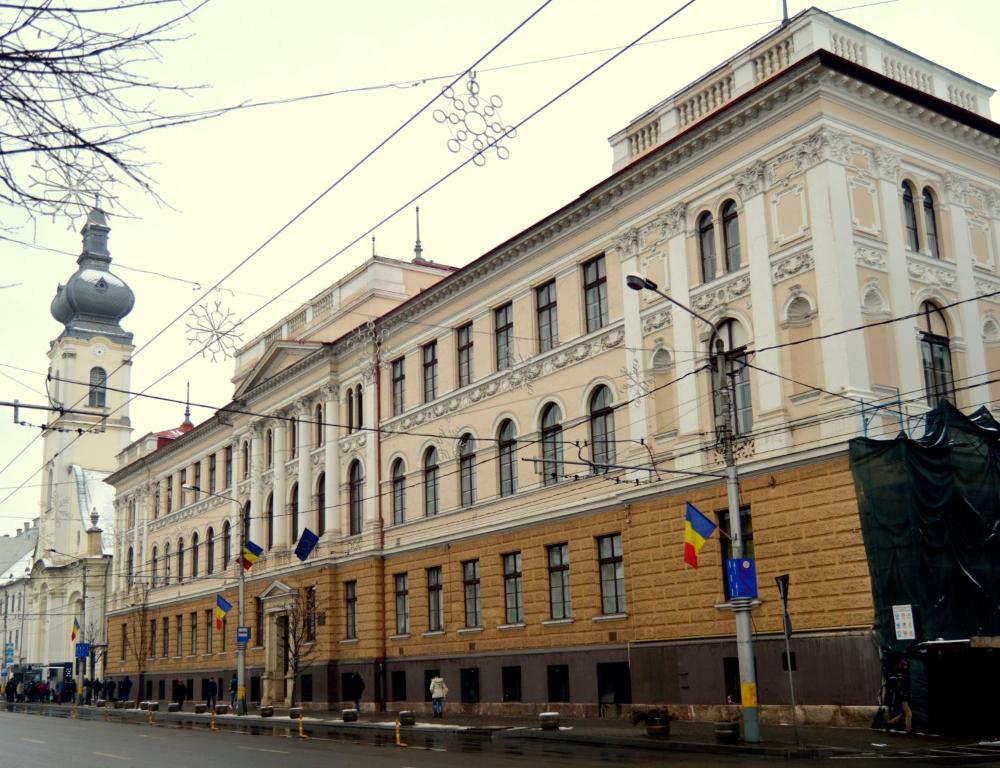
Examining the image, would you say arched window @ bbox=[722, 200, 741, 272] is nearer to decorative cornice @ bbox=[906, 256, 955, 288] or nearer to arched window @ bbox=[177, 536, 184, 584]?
decorative cornice @ bbox=[906, 256, 955, 288]

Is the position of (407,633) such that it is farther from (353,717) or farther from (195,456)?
(195,456)

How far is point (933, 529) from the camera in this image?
24688 mm

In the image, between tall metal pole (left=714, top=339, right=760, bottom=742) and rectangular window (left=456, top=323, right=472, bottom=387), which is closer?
tall metal pole (left=714, top=339, right=760, bottom=742)

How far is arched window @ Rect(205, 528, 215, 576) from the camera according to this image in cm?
5931

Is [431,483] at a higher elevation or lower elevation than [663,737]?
higher

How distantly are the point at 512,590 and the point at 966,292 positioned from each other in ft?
53.2

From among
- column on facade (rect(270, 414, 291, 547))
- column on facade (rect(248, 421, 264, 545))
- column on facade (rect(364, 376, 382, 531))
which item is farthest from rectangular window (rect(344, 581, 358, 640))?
column on facade (rect(248, 421, 264, 545))

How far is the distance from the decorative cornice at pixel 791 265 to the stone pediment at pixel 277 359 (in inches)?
970

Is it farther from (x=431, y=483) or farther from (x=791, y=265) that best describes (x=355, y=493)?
(x=791, y=265)

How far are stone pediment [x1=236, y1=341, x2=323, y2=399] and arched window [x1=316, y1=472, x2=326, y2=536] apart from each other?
17.3ft

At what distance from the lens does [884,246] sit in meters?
27.8

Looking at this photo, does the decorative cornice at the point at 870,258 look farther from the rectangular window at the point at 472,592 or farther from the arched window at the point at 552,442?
the rectangular window at the point at 472,592

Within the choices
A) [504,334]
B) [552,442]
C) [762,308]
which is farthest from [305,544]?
[762,308]

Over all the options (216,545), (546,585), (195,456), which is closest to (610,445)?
(546,585)
